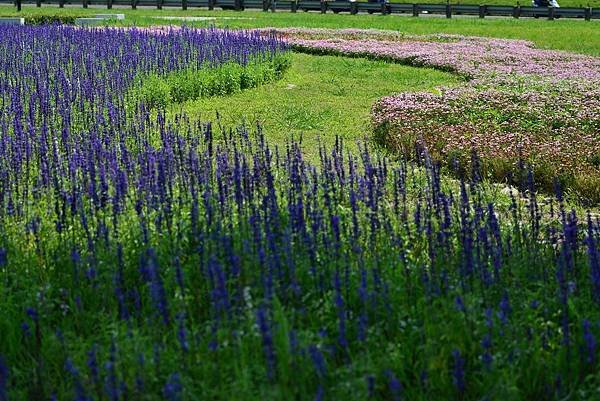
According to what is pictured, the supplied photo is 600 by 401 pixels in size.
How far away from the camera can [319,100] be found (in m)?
16.5

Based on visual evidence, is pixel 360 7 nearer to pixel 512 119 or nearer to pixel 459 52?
pixel 459 52

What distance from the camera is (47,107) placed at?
11.4 m

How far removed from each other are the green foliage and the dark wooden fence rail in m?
33.3

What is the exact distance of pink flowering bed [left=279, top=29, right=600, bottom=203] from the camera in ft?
33.4

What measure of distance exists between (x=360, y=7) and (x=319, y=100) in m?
38.8

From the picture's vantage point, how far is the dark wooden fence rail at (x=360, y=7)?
4884 centimetres

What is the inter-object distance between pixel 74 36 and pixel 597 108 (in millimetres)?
13066

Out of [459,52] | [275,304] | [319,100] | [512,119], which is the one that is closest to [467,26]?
[459,52]

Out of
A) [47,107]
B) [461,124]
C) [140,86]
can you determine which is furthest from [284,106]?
[47,107]

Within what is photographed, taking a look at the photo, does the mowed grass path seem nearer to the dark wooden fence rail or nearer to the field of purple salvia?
the field of purple salvia

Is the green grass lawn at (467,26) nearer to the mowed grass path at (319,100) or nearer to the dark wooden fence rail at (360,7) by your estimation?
the dark wooden fence rail at (360,7)

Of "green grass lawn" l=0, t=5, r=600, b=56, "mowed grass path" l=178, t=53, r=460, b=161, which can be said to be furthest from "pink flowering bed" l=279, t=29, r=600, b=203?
"green grass lawn" l=0, t=5, r=600, b=56

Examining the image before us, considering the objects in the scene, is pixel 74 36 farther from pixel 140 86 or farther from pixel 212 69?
pixel 140 86

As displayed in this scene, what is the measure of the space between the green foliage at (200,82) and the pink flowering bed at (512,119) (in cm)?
372
